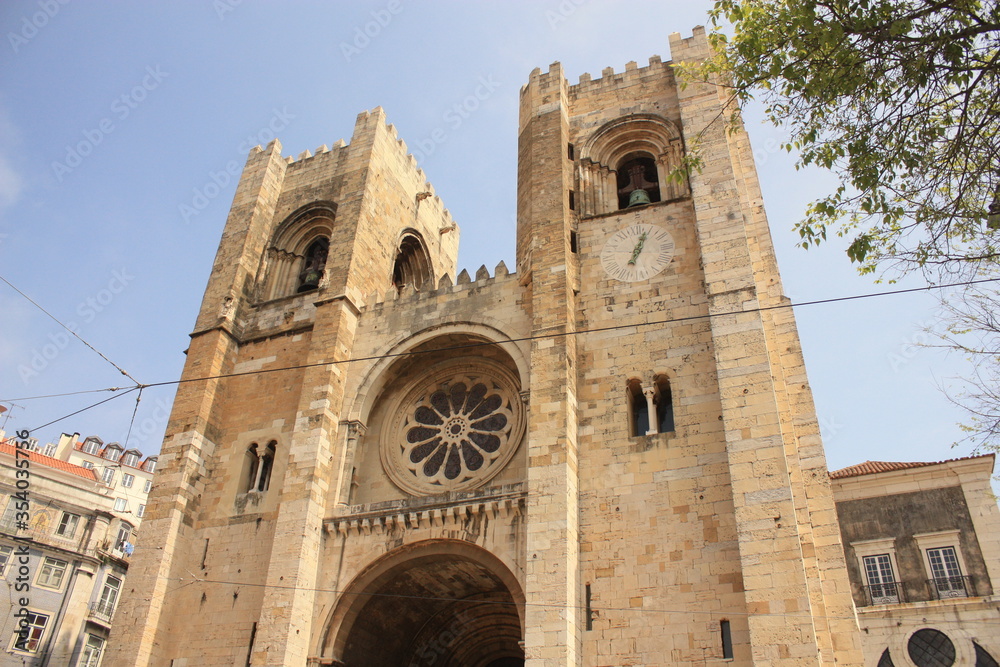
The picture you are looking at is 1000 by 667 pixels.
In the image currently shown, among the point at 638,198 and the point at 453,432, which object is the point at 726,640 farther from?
the point at 638,198

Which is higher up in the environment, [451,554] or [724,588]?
[451,554]

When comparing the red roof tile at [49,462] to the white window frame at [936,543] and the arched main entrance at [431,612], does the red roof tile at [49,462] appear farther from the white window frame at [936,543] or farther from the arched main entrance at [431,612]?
the white window frame at [936,543]

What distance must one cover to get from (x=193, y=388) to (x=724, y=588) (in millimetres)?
10991

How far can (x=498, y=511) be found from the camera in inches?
501

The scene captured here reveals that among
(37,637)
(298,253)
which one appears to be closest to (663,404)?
(298,253)

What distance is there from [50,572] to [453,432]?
18.6 meters

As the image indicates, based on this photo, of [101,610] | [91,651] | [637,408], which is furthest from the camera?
[101,610]

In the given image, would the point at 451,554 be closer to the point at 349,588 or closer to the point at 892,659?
the point at 349,588

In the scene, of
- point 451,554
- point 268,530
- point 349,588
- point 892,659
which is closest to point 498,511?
point 451,554

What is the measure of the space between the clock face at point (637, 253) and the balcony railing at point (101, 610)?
21908mm

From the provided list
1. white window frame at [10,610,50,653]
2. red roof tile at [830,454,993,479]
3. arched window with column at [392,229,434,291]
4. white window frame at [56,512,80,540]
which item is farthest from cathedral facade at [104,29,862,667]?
white window frame at [56,512,80,540]

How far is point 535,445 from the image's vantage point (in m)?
12.6

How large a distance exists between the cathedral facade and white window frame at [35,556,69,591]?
45.6 feet

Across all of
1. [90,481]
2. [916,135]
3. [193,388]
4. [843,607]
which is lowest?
[843,607]
